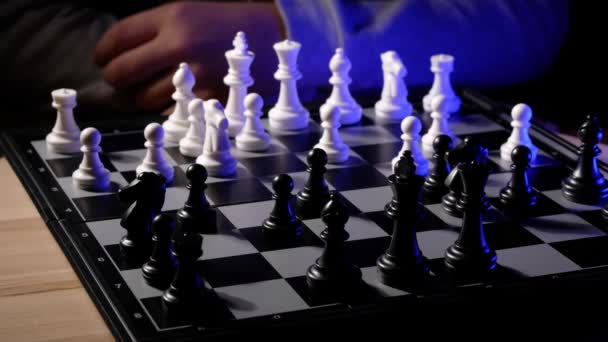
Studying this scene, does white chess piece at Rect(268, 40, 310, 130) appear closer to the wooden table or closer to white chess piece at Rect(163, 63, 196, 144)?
white chess piece at Rect(163, 63, 196, 144)

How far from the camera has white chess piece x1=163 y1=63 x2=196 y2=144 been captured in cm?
186

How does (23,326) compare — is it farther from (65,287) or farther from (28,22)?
(28,22)

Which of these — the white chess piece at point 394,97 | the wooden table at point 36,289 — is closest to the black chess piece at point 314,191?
the wooden table at point 36,289

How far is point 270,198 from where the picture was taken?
1.56m

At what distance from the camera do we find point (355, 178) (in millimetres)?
1659

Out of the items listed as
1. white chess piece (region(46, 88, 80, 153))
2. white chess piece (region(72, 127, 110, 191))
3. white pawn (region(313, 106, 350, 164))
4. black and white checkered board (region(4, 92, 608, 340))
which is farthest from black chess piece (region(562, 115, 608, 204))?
white chess piece (region(46, 88, 80, 153))

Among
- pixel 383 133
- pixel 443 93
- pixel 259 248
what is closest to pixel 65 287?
pixel 259 248

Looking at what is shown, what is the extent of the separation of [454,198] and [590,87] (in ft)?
4.19

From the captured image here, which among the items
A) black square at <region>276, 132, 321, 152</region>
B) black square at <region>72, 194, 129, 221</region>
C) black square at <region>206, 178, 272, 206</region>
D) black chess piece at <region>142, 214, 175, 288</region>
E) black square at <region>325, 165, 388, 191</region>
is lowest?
black square at <region>72, 194, 129, 221</region>

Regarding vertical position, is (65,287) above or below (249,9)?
below

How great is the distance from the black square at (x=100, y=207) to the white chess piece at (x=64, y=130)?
0.24m

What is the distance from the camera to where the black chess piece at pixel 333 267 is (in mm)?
1216

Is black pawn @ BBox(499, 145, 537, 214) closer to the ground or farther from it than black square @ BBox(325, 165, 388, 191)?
farther from it

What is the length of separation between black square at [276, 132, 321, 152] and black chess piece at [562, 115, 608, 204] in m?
0.47
